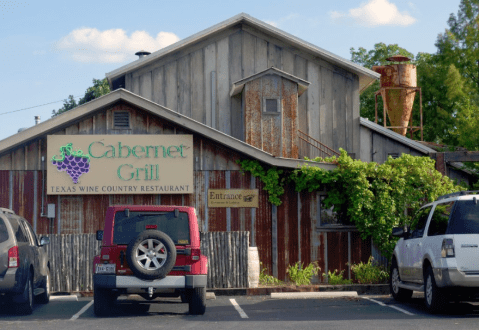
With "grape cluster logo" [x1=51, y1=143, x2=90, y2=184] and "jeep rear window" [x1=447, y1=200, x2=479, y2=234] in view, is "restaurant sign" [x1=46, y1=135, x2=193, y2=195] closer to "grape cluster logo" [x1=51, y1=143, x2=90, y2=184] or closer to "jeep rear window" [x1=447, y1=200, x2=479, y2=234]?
"grape cluster logo" [x1=51, y1=143, x2=90, y2=184]

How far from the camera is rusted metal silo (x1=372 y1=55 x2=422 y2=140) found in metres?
34.3

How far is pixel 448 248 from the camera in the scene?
1188cm

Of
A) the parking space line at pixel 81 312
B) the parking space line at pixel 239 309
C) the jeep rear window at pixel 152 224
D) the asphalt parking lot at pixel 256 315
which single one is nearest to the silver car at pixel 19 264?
the asphalt parking lot at pixel 256 315

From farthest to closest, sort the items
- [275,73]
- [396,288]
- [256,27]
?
[256,27], [275,73], [396,288]

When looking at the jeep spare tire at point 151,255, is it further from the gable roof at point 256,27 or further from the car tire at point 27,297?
the gable roof at point 256,27

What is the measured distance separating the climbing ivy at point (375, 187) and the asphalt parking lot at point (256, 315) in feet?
9.63

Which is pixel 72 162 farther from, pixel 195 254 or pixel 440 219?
pixel 440 219

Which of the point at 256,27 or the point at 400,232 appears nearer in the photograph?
the point at 400,232

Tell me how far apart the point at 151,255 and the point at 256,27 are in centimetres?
1331

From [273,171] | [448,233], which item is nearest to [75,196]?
[273,171]

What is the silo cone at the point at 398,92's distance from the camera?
3428 centimetres

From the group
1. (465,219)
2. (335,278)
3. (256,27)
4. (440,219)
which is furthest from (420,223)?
(256,27)

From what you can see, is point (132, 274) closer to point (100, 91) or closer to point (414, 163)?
point (414, 163)

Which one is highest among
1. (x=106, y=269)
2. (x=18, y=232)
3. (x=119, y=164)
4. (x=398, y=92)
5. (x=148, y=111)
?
(x=398, y=92)
